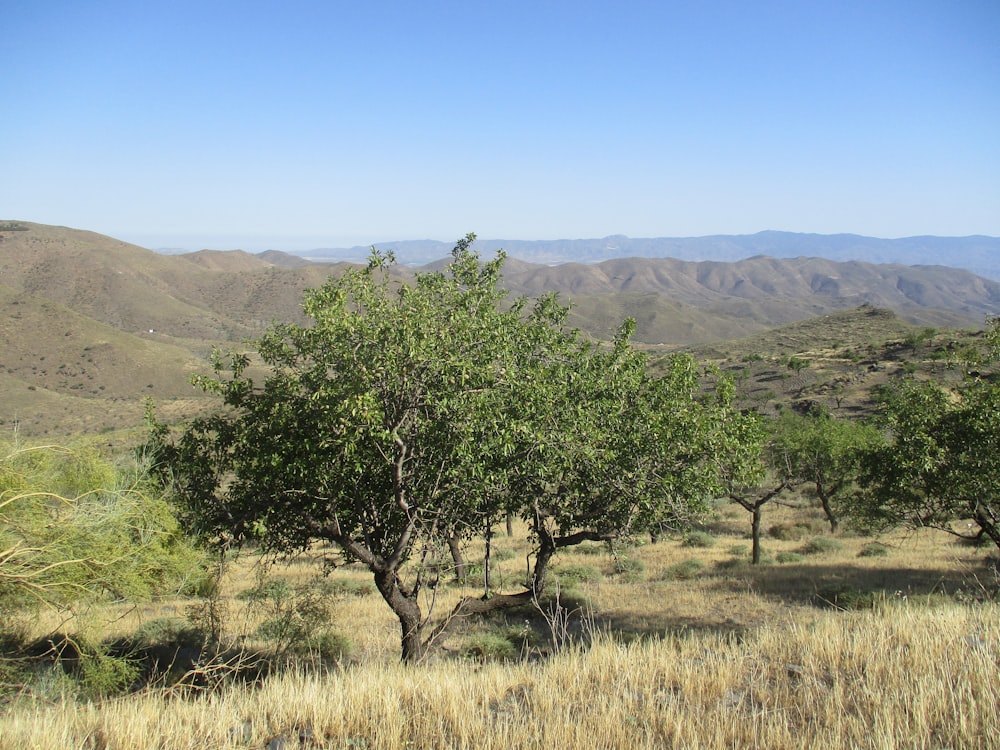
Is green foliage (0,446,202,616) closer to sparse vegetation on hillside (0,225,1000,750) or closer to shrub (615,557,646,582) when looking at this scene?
sparse vegetation on hillside (0,225,1000,750)

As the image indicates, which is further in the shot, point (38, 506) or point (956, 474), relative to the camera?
point (956, 474)

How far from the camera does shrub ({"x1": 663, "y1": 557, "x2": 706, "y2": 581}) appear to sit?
21.7 metres

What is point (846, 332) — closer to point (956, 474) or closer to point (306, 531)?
point (956, 474)

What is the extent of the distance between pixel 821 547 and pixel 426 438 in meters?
22.8

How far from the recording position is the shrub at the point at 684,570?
21.7 meters

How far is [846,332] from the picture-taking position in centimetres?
10081

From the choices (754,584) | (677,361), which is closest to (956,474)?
(754,584)

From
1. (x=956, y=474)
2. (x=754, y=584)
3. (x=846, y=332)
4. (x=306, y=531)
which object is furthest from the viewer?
(x=846, y=332)

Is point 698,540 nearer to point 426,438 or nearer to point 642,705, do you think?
point 426,438

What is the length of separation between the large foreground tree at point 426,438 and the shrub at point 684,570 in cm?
1154

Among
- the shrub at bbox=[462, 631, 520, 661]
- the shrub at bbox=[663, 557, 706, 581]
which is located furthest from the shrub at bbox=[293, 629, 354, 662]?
the shrub at bbox=[663, 557, 706, 581]

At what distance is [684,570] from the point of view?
22.2 metres

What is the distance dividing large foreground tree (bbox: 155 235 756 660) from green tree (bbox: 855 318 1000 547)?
7.02 meters

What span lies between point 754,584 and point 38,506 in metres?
18.2
